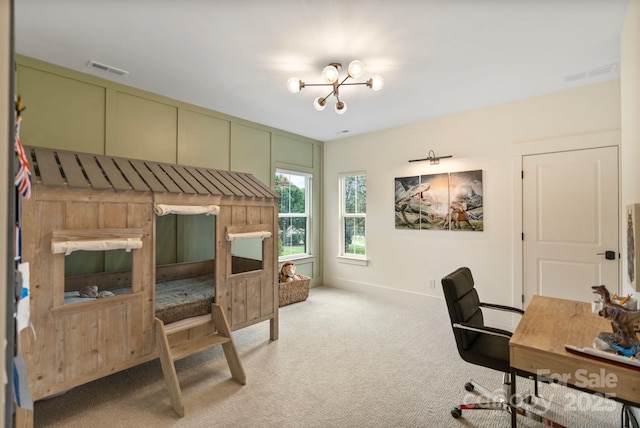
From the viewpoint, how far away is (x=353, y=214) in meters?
5.51

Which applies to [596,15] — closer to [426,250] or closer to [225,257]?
[426,250]

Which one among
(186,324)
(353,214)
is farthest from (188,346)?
(353,214)

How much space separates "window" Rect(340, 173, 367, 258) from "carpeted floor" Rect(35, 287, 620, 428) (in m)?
2.11

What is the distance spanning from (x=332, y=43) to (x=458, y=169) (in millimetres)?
2647

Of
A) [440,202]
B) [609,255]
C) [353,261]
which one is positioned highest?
[440,202]

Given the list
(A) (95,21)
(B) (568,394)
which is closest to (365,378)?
(B) (568,394)

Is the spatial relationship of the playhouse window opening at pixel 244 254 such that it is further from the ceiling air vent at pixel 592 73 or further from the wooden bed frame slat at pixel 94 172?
the ceiling air vent at pixel 592 73

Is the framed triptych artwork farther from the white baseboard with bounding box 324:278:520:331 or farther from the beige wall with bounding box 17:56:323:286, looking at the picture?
the beige wall with bounding box 17:56:323:286

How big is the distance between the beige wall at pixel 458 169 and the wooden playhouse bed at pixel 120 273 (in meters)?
2.29

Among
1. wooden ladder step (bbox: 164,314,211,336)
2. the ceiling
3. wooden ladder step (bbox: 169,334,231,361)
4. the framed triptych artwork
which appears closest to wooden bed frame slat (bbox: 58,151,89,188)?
the ceiling

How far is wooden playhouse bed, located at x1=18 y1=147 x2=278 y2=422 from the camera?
194cm

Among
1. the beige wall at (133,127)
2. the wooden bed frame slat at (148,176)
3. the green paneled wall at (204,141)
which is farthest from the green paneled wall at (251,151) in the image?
the wooden bed frame slat at (148,176)

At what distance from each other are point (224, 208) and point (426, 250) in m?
3.06

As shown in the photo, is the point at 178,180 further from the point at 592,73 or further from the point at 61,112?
the point at 592,73
